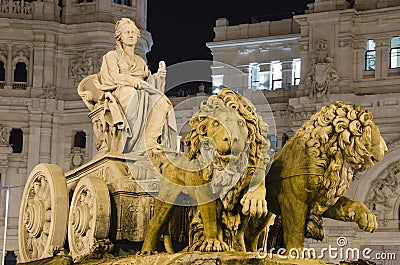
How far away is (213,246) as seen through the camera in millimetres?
10109

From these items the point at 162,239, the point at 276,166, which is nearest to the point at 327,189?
the point at 276,166

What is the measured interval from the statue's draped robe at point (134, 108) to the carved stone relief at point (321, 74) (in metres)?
30.2

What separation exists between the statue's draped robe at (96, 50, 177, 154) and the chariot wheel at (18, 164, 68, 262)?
87cm

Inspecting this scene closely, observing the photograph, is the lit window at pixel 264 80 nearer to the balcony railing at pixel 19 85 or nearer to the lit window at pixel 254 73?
the lit window at pixel 254 73

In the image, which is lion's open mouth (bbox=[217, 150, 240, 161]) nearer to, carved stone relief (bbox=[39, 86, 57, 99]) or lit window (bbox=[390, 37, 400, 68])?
lit window (bbox=[390, 37, 400, 68])

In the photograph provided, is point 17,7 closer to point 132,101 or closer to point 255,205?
point 132,101

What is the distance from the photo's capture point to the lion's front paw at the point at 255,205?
9945 millimetres

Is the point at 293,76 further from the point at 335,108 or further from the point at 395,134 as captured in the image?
the point at 335,108

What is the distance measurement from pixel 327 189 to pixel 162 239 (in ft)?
6.08

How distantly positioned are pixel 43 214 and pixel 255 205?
292 centimetres

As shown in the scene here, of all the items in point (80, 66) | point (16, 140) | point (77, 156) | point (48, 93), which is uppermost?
point (80, 66)

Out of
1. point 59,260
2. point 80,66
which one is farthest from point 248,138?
point 80,66

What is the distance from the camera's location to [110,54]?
1277 cm

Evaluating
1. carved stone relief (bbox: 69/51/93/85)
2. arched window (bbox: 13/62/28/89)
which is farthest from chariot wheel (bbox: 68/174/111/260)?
arched window (bbox: 13/62/28/89)
